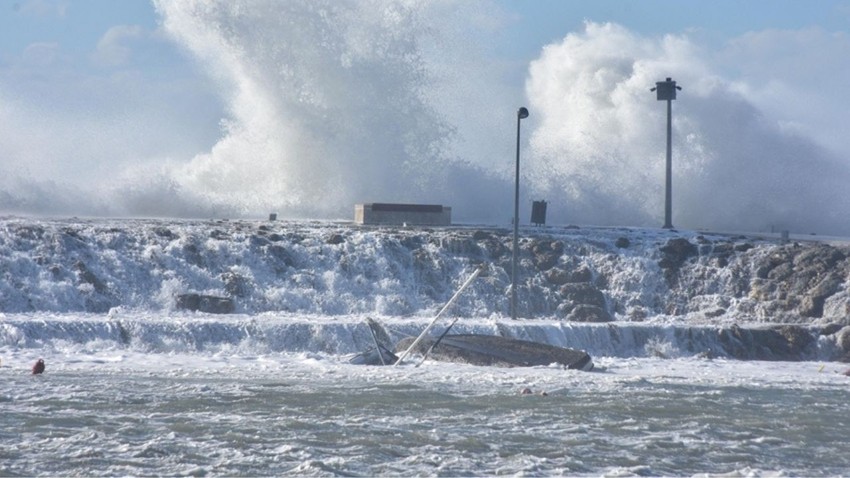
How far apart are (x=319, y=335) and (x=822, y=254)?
51.1 feet

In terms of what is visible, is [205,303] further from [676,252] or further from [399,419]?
[399,419]

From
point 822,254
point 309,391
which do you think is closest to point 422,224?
point 822,254

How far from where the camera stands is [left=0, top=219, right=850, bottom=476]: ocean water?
1259cm

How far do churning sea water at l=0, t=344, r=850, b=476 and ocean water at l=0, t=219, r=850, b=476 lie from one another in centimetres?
5

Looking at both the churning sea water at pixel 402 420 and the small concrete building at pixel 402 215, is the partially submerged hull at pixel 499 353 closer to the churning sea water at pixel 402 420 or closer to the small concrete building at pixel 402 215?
the churning sea water at pixel 402 420

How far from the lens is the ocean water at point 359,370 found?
12586mm

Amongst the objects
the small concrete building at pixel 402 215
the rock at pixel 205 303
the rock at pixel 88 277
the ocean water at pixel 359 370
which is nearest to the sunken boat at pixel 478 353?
the ocean water at pixel 359 370

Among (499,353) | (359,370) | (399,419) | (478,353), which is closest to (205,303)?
(359,370)

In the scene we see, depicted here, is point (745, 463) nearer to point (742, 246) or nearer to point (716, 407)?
point (716, 407)

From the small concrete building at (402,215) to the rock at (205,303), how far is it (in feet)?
41.5

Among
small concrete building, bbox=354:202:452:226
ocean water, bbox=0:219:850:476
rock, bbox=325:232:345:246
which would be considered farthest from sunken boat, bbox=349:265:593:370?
small concrete building, bbox=354:202:452:226

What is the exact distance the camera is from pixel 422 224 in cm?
4131

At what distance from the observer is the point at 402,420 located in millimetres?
14758

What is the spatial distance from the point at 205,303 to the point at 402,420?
1463 centimetres
